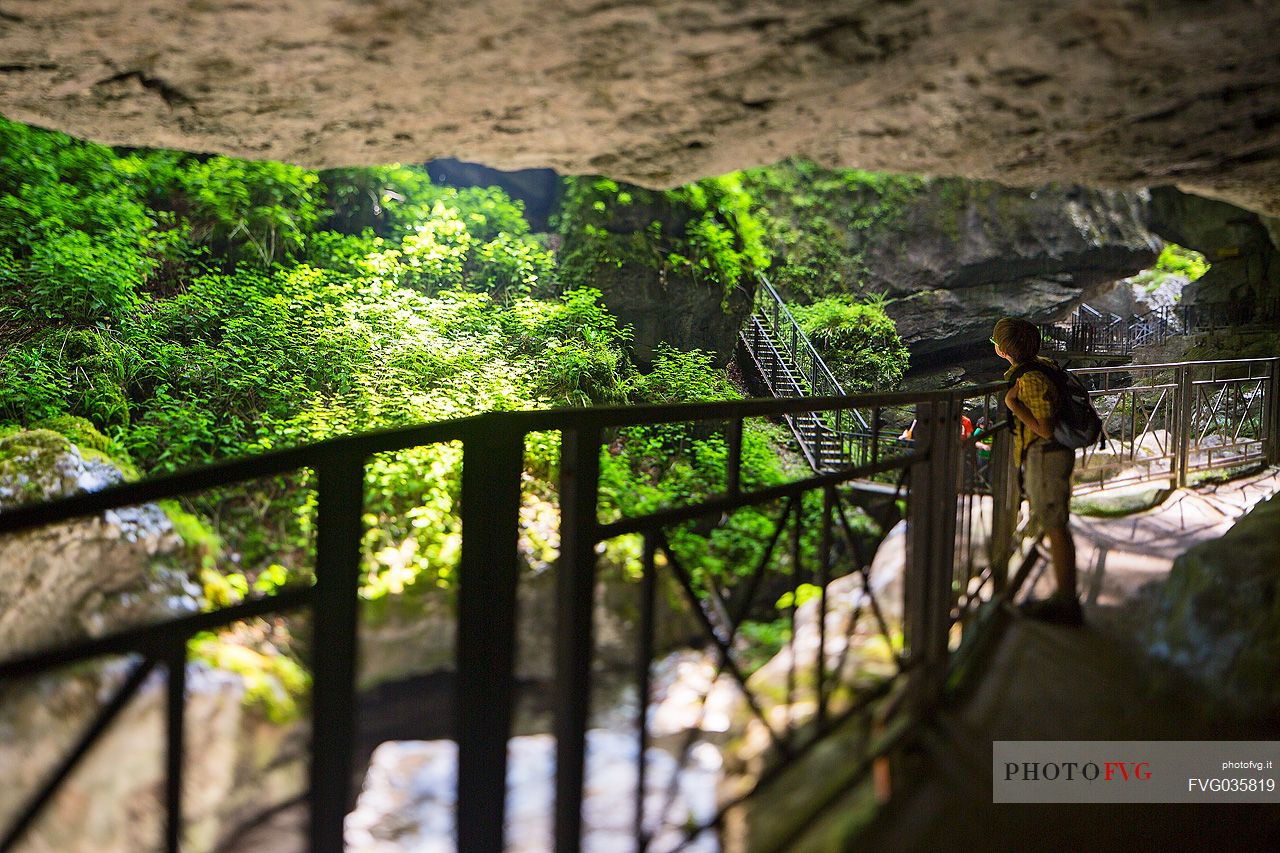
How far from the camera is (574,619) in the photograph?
1162 millimetres

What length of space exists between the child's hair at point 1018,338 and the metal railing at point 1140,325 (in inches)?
189

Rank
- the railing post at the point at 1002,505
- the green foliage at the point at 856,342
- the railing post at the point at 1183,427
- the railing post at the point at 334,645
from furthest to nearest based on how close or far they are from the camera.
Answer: the green foliage at the point at 856,342
the railing post at the point at 1183,427
the railing post at the point at 1002,505
the railing post at the point at 334,645

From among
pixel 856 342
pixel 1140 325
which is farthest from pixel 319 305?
pixel 1140 325

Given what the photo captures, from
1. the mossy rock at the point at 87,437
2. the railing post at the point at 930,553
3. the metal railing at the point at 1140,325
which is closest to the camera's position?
the railing post at the point at 930,553

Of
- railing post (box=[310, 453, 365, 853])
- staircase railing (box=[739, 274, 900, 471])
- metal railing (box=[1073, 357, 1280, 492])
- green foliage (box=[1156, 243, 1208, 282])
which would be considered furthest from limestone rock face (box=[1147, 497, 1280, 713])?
green foliage (box=[1156, 243, 1208, 282])

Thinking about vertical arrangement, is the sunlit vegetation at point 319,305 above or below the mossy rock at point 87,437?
above

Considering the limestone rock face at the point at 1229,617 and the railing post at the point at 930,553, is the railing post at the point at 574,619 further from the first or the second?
the limestone rock face at the point at 1229,617

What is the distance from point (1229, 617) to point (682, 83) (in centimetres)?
268

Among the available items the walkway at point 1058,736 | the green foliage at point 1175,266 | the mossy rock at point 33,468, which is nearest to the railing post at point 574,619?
the walkway at point 1058,736

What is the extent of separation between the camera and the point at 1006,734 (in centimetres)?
197

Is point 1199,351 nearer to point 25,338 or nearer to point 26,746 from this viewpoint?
point 26,746

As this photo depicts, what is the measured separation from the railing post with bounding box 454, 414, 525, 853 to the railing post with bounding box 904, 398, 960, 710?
Answer: 148 cm

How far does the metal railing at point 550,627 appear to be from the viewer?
2.50 ft

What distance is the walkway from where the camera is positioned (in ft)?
5.44
